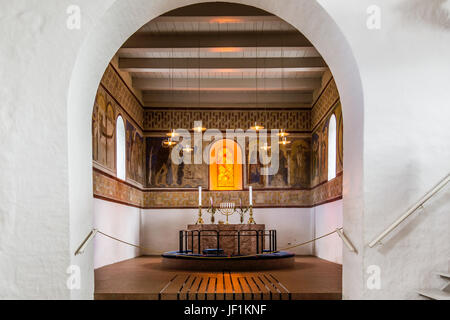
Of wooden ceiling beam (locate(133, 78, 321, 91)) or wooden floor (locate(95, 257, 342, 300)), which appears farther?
wooden ceiling beam (locate(133, 78, 321, 91))

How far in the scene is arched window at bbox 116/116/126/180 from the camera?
14242mm

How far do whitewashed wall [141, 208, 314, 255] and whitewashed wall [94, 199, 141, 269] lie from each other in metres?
0.61

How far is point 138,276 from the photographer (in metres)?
9.38

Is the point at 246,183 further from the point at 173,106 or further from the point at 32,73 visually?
the point at 32,73

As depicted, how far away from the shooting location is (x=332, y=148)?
46.8 ft

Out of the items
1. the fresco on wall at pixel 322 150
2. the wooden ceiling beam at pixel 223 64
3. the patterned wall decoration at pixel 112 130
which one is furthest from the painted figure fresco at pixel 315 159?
the patterned wall decoration at pixel 112 130

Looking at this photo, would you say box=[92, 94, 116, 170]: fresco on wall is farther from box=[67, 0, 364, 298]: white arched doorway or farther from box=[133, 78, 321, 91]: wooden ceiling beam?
box=[67, 0, 364, 298]: white arched doorway

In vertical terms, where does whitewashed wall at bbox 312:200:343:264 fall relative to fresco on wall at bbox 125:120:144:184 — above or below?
below

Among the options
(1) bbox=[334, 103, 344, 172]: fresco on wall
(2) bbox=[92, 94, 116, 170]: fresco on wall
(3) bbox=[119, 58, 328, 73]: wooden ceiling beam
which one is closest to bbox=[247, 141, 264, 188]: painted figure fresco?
(3) bbox=[119, 58, 328, 73]: wooden ceiling beam

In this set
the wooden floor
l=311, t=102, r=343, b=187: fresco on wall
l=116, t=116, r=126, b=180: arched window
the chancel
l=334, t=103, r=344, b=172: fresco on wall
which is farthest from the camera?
l=116, t=116, r=126, b=180: arched window

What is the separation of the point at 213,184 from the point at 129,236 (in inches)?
151

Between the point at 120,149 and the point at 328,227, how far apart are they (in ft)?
21.7

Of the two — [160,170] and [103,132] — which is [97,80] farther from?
[160,170]
